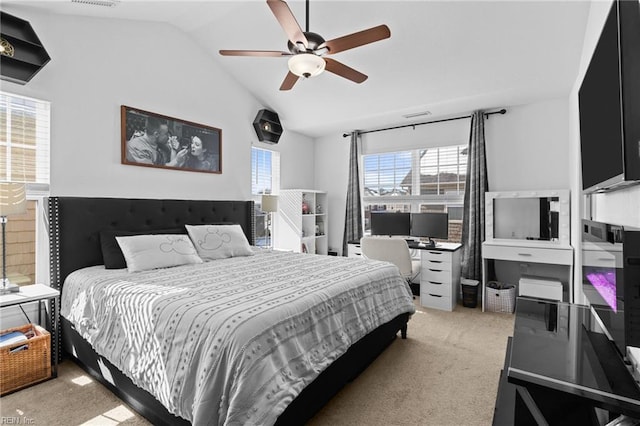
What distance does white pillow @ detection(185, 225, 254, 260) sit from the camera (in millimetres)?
3172

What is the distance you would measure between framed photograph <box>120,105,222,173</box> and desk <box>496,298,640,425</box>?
3337mm

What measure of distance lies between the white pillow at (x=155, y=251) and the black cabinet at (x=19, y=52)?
1.38 metres

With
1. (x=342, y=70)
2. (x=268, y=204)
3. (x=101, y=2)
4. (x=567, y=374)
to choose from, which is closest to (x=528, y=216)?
(x=342, y=70)

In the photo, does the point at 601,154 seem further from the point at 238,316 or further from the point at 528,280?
the point at 528,280

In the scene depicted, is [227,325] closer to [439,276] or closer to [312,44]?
[312,44]

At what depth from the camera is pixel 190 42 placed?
362cm

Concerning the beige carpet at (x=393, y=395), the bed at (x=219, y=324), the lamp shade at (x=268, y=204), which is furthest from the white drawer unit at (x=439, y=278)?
the lamp shade at (x=268, y=204)

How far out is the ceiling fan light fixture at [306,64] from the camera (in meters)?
2.19

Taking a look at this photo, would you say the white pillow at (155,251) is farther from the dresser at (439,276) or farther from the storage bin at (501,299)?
the storage bin at (501,299)

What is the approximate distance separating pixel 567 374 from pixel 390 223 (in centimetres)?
360

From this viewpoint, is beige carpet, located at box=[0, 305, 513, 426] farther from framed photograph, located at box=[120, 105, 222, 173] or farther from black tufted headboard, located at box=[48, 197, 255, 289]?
framed photograph, located at box=[120, 105, 222, 173]

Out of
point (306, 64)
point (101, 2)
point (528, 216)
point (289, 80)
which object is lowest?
point (528, 216)

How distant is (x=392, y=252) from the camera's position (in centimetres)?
378
